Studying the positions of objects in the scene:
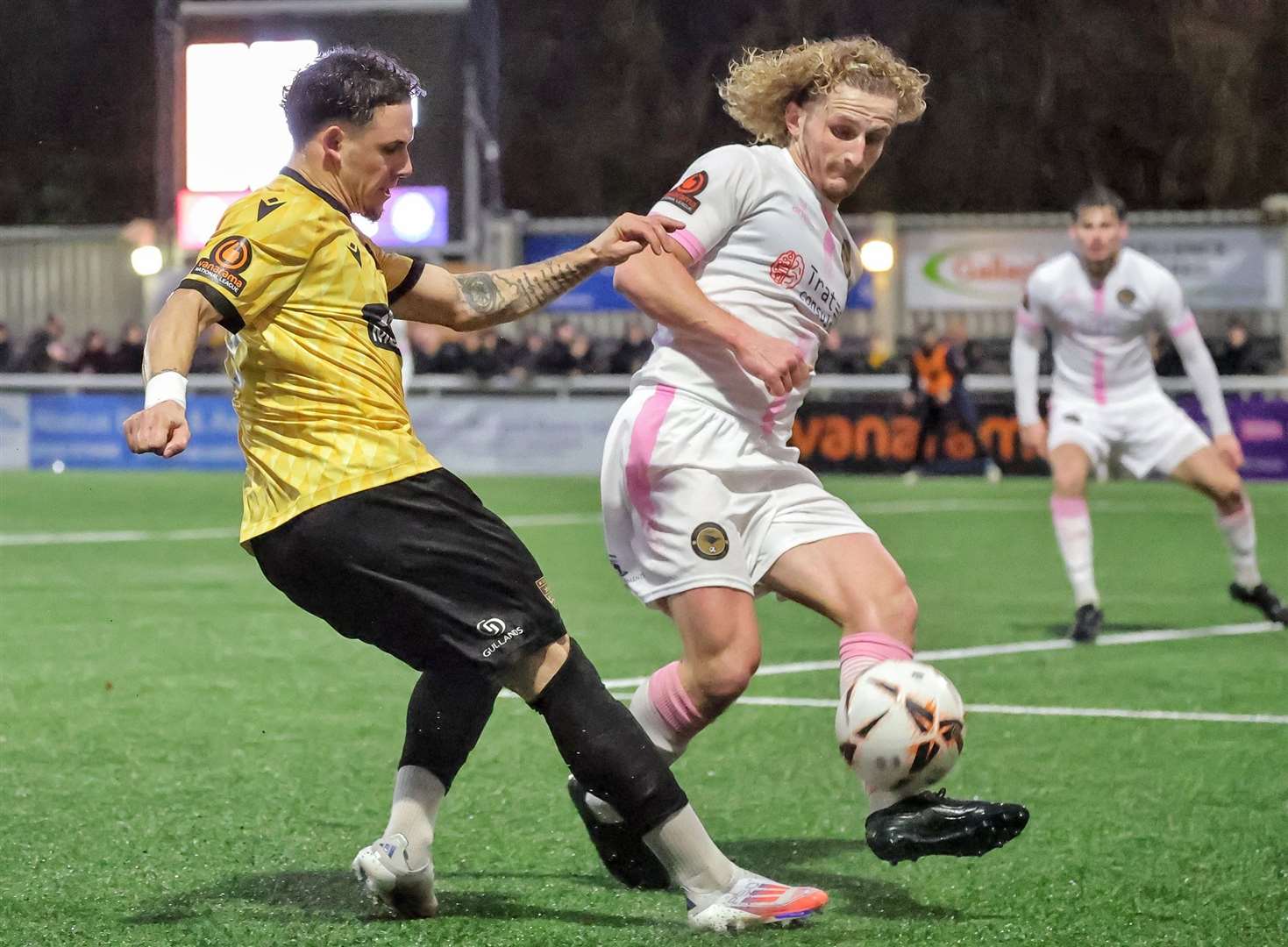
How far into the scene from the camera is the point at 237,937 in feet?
14.2

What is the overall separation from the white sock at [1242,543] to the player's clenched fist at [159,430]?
7.20 m

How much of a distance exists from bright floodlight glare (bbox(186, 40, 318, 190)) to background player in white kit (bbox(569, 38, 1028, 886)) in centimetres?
2188

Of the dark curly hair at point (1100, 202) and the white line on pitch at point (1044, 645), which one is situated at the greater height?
the dark curly hair at point (1100, 202)

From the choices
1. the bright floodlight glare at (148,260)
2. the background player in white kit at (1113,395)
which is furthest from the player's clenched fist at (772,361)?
the bright floodlight glare at (148,260)

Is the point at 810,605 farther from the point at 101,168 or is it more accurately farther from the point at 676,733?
the point at 101,168

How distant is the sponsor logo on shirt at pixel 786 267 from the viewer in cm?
523

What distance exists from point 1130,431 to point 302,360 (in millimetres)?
6508

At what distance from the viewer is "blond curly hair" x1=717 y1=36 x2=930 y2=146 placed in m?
5.20

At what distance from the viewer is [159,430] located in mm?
3881

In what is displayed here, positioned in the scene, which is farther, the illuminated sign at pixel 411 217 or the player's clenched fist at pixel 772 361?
the illuminated sign at pixel 411 217

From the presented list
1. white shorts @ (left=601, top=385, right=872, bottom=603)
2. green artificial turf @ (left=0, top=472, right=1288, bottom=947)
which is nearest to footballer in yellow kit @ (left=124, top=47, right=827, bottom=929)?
green artificial turf @ (left=0, top=472, right=1288, bottom=947)

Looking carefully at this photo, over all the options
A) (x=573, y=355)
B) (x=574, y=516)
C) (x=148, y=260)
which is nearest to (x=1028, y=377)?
(x=574, y=516)

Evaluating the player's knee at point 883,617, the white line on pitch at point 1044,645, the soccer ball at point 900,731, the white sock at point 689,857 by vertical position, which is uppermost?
the player's knee at point 883,617

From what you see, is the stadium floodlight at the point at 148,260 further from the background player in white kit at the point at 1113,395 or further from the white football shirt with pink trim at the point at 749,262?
the white football shirt with pink trim at the point at 749,262
